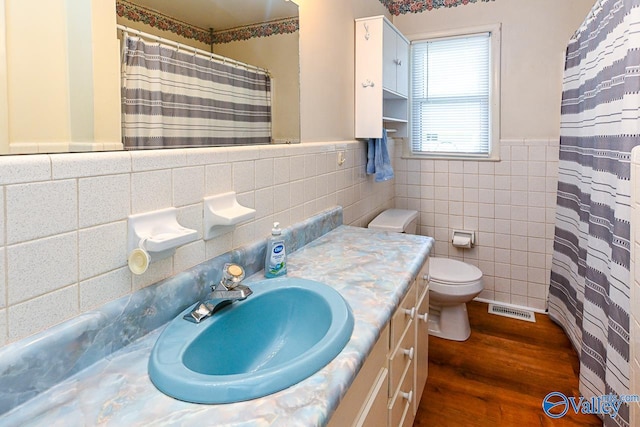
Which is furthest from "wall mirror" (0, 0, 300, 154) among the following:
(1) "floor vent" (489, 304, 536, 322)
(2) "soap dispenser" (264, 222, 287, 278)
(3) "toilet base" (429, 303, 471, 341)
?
(1) "floor vent" (489, 304, 536, 322)

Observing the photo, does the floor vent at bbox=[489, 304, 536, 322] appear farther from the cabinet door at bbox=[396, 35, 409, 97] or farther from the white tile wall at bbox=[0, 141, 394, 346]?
the white tile wall at bbox=[0, 141, 394, 346]

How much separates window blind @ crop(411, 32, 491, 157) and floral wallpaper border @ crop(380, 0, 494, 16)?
0.78ft

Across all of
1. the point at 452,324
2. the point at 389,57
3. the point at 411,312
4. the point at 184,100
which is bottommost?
the point at 452,324

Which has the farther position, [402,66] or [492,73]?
[492,73]

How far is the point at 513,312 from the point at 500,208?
2.50ft

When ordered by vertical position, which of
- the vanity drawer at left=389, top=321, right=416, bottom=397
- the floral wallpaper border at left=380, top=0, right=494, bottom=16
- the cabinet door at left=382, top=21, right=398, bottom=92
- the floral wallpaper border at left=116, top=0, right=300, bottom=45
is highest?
the floral wallpaper border at left=380, top=0, right=494, bottom=16

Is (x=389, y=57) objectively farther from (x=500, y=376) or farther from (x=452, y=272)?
(x=500, y=376)

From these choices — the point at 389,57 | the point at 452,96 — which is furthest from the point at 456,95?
the point at 389,57

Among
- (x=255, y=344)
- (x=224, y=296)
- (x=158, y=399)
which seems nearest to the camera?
(x=158, y=399)

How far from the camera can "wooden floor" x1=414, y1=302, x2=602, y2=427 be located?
178 centimetres

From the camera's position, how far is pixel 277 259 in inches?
50.8

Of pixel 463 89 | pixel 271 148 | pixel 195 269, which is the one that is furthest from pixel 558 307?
pixel 195 269

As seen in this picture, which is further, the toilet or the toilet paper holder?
the toilet paper holder

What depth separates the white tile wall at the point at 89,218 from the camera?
69 centimetres
